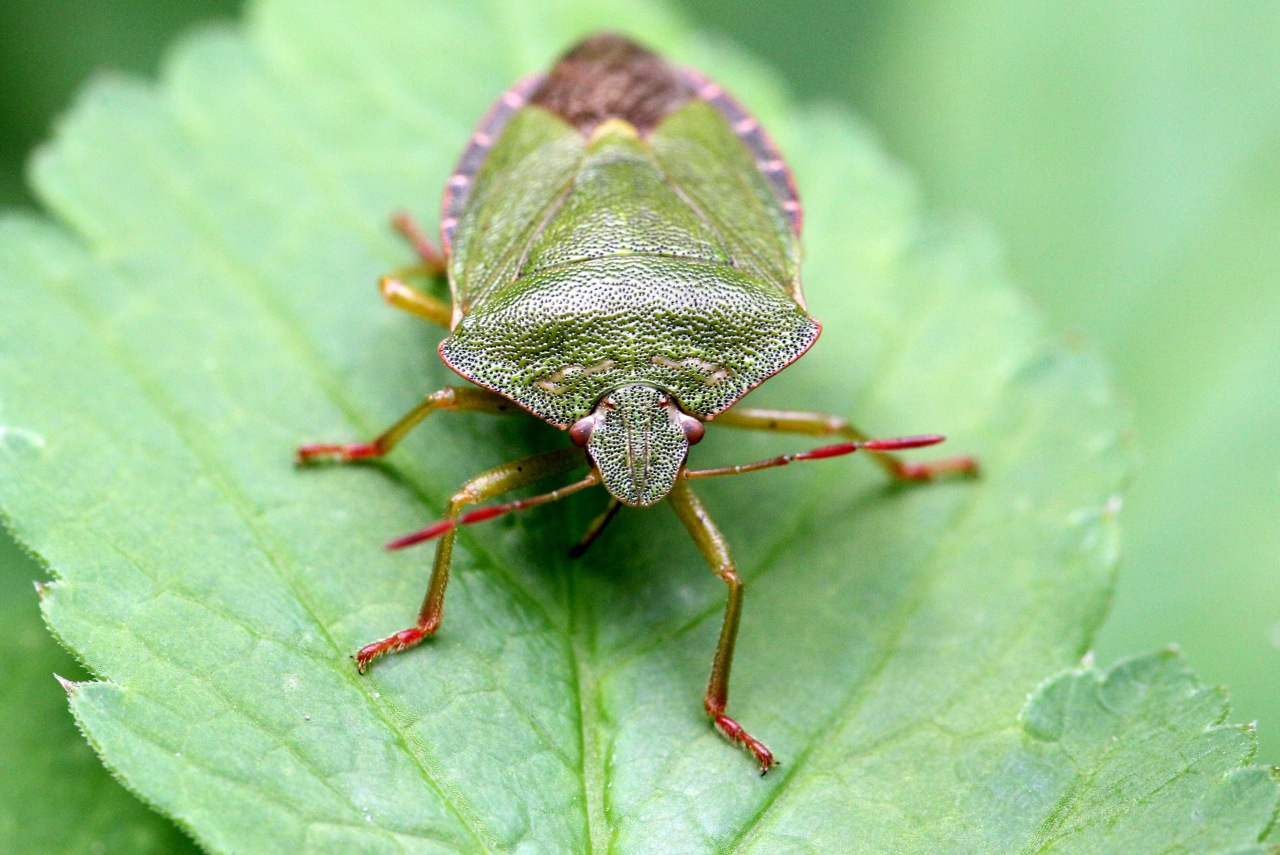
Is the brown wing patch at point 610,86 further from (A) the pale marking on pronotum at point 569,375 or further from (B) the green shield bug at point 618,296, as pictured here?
(A) the pale marking on pronotum at point 569,375

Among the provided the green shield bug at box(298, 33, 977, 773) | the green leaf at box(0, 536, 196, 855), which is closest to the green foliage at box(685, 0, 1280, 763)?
the green shield bug at box(298, 33, 977, 773)

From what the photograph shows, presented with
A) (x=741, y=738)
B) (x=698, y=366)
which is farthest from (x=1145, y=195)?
(x=741, y=738)

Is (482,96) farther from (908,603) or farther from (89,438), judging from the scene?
(908,603)

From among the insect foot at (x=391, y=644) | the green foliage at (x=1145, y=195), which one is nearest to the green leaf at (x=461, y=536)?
→ the insect foot at (x=391, y=644)

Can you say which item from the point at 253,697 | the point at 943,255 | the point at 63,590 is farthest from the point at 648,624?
the point at 943,255

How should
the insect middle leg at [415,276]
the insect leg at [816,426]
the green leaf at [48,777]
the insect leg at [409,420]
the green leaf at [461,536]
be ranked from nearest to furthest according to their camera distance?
the green leaf at [461,536] → the green leaf at [48,777] → the insect leg at [409,420] → the insect leg at [816,426] → the insect middle leg at [415,276]

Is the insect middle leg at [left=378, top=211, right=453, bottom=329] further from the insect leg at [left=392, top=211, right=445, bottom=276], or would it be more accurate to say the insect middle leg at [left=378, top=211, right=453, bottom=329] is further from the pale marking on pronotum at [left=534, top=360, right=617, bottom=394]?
the pale marking on pronotum at [left=534, top=360, right=617, bottom=394]

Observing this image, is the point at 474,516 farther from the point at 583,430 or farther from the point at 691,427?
the point at 691,427
